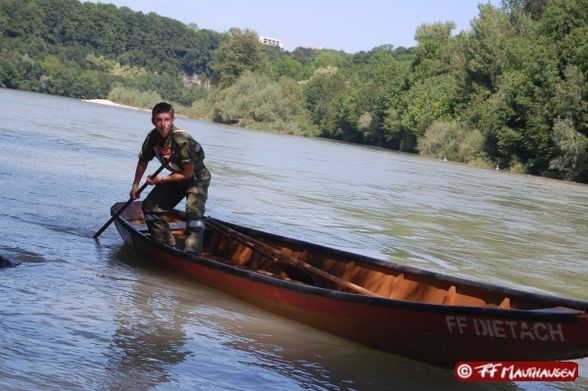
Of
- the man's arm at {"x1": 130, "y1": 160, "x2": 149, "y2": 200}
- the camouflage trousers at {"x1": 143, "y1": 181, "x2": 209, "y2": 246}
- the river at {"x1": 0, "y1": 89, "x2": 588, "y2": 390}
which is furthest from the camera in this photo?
the man's arm at {"x1": 130, "y1": 160, "x2": 149, "y2": 200}

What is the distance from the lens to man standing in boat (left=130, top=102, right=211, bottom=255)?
901cm

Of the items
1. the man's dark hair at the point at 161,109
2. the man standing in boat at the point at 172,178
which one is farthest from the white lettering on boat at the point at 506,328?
the man's dark hair at the point at 161,109

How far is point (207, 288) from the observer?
9.02 metres

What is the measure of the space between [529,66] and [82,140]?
31318mm

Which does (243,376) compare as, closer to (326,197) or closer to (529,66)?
(326,197)

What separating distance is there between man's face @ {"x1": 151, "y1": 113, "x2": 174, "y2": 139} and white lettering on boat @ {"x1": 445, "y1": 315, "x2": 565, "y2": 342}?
3968 mm

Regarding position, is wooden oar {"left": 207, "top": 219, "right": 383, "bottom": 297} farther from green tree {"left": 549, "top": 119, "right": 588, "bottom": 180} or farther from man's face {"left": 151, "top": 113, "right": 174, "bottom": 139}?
green tree {"left": 549, "top": 119, "right": 588, "bottom": 180}

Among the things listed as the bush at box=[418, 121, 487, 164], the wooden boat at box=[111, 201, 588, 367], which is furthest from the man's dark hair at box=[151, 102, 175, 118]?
the bush at box=[418, 121, 487, 164]

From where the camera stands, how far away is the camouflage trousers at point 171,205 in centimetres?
948

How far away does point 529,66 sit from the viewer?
51.8 m

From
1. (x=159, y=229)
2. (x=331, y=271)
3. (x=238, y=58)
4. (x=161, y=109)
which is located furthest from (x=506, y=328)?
(x=238, y=58)

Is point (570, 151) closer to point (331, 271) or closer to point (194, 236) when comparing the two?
point (331, 271)

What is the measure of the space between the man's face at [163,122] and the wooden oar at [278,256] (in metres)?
1.62

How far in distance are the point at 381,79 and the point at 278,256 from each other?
84.2m
